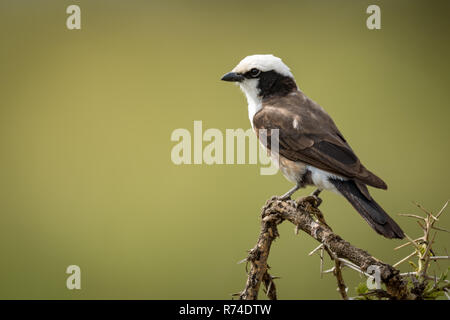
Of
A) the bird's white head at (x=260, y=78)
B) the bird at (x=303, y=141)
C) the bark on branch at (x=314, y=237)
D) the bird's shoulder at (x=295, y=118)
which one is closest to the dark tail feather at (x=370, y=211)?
the bird at (x=303, y=141)

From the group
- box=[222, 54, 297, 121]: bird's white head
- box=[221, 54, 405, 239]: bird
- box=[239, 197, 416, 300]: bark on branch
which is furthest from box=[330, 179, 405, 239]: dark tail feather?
box=[222, 54, 297, 121]: bird's white head

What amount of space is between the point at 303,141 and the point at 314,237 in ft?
5.29

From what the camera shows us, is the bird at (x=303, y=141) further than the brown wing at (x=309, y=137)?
No

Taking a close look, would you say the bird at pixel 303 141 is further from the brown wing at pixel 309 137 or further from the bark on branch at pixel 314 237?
the bark on branch at pixel 314 237

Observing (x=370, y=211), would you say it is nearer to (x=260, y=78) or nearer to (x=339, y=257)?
(x=339, y=257)

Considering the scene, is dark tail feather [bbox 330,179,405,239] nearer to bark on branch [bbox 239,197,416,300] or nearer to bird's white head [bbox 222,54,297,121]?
bark on branch [bbox 239,197,416,300]

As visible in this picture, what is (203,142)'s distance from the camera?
6.68 meters

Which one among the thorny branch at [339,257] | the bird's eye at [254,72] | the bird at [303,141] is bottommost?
the thorny branch at [339,257]

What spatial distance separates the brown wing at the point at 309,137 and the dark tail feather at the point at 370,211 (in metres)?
0.08

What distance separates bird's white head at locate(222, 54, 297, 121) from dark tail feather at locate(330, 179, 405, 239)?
51.6 inches

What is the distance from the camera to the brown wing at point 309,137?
3722 mm

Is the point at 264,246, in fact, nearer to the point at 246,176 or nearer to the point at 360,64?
the point at 246,176

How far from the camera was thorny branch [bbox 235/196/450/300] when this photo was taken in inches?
79.0

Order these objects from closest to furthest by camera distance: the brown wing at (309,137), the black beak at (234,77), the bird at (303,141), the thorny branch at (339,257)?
the thorny branch at (339,257) < the bird at (303,141) < the brown wing at (309,137) < the black beak at (234,77)
